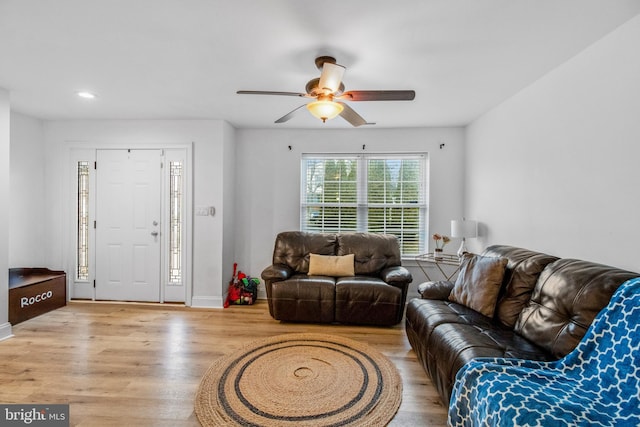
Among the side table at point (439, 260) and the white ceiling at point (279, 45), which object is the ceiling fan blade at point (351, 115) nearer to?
the white ceiling at point (279, 45)

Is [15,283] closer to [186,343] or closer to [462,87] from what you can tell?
[186,343]

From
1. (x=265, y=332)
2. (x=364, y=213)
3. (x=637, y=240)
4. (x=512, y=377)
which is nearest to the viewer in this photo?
(x=512, y=377)

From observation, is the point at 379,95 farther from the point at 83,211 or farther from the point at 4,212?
the point at 83,211

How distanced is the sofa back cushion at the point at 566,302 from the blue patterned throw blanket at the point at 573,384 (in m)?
0.11

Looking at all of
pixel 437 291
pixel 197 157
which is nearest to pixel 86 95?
pixel 197 157

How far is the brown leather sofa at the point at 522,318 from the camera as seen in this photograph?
66.9 inches

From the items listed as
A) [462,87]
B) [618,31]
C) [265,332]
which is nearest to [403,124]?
[462,87]

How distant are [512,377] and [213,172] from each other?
3738 millimetres

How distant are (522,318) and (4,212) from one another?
483 cm

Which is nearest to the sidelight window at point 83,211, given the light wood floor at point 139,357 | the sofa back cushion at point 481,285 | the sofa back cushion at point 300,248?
the light wood floor at point 139,357

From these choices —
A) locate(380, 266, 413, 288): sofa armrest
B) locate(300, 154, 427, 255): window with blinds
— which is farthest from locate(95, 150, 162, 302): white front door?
locate(380, 266, 413, 288): sofa armrest

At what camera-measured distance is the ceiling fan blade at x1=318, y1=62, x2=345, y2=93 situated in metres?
2.00

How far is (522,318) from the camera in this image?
2096 millimetres

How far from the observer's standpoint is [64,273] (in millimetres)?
3926
